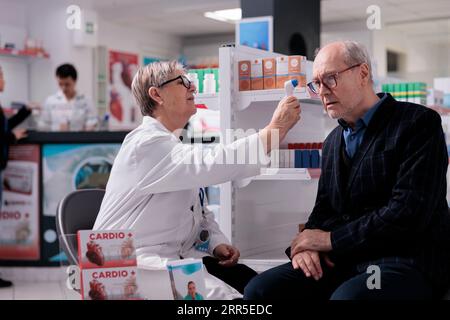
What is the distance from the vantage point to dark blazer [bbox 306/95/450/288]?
6.70ft

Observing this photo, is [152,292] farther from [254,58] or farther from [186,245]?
[254,58]

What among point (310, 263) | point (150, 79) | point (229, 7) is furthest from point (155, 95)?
point (229, 7)

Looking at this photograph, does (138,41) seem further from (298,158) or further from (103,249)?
(103,249)

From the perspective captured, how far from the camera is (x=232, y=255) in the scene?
259 cm

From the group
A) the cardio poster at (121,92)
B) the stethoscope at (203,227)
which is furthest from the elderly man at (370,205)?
the cardio poster at (121,92)

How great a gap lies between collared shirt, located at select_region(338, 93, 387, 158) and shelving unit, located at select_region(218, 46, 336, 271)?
0.53m

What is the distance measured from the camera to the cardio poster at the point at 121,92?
11.9 metres

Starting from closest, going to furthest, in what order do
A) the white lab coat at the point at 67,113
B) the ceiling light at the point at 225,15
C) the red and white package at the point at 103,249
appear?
the red and white package at the point at 103,249, the white lab coat at the point at 67,113, the ceiling light at the point at 225,15

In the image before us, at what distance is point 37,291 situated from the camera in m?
5.32

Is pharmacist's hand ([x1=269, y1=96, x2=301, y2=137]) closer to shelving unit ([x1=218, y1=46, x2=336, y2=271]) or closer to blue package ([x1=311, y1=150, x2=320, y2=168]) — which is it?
shelving unit ([x1=218, y1=46, x2=336, y2=271])

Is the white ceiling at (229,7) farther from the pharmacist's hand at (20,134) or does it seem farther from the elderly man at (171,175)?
the elderly man at (171,175)

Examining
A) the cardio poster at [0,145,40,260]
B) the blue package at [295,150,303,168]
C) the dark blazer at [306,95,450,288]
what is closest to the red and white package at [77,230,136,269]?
the dark blazer at [306,95,450,288]

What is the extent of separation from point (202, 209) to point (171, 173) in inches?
18.3

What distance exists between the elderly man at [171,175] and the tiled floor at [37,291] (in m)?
2.70
